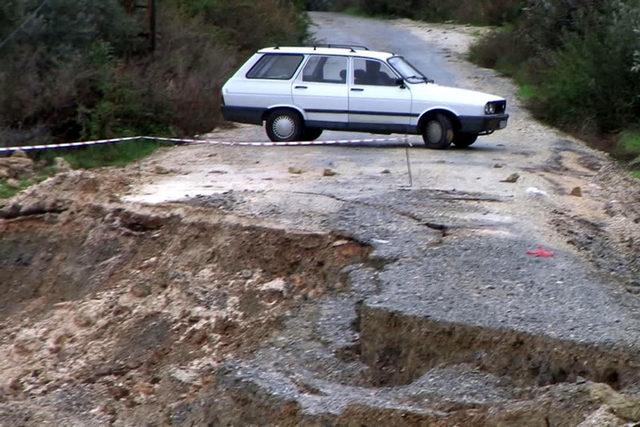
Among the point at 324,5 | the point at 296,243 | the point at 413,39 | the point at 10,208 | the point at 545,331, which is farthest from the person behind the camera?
the point at 324,5

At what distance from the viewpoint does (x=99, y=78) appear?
66.7 ft

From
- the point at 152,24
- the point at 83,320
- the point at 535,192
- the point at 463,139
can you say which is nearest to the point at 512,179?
the point at 535,192

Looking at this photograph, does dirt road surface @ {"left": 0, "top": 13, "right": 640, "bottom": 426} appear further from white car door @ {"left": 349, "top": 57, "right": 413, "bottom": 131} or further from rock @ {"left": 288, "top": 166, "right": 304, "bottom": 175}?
white car door @ {"left": 349, "top": 57, "right": 413, "bottom": 131}

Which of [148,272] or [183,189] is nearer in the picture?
[148,272]

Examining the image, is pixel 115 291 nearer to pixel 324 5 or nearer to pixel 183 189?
pixel 183 189

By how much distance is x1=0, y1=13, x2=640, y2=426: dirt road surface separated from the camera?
27.5 feet

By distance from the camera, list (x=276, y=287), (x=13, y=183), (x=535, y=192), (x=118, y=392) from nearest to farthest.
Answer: (x=118, y=392) < (x=276, y=287) < (x=535, y=192) < (x=13, y=183)

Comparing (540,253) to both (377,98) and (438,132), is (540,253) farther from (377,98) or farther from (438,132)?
(377,98)

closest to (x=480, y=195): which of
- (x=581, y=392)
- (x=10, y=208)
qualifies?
(x=10, y=208)

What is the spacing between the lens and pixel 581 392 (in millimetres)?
7539

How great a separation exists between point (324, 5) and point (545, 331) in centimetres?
4967

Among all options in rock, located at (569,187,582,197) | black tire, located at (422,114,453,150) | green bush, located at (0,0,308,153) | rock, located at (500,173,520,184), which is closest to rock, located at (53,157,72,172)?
green bush, located at (0,0,308,153)

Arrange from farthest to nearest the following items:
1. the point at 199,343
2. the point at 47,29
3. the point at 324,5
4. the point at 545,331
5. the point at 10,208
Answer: the point at 324,5 → the point at 47,29 → the point at 10,208 → the point at 199,343 → the point at 545,331

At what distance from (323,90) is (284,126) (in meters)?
0.87
